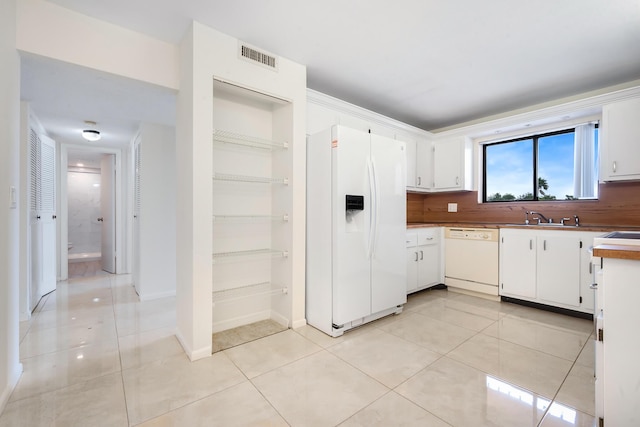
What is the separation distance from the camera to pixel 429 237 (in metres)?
3.77

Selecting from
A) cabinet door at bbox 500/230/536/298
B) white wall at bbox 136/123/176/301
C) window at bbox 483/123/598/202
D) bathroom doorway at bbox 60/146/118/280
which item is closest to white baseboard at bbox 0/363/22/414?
white wall at bbox 136/123/176/301

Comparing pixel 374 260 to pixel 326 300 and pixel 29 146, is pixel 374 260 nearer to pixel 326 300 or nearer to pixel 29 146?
pixel 326 300

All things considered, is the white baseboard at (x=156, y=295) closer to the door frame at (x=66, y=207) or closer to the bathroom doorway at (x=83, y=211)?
the door frame at (x=66, y=207)

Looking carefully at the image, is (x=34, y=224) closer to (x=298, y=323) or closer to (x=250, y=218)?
(x=250, y=218)

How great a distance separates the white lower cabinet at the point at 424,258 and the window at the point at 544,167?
1157 millimetres

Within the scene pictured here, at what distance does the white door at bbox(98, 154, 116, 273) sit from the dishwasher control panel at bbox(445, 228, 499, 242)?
565 centimetres

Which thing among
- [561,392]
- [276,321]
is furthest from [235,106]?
[561,392]

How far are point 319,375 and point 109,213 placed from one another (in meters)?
5.39

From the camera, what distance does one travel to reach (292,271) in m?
2.66

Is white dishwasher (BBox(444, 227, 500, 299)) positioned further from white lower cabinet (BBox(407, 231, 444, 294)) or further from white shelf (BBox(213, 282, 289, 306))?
white shelf (BBox(213, 282, 289, 306))

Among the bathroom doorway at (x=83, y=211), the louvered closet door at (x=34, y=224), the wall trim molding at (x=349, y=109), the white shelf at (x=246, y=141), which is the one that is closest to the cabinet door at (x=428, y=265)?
the wall trim molding at (x=349, y=109)

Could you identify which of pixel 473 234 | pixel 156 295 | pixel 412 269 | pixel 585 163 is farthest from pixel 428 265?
pixel 156 295

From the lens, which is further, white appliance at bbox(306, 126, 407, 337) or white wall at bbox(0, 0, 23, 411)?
white appliance at bbox(306, 126, 407, 337)

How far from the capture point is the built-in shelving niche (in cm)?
259
